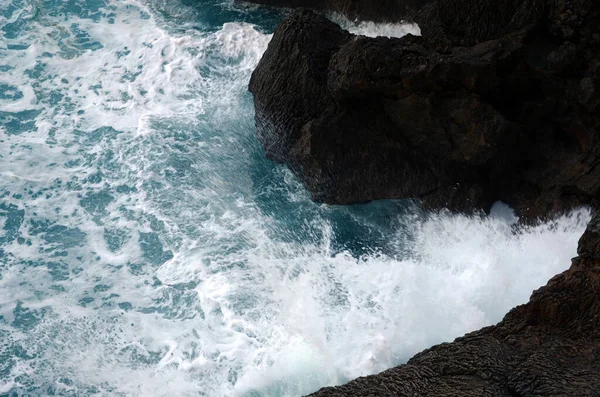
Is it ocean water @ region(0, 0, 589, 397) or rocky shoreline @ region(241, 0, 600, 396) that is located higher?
rocky shoreline @ region(241, 0, 600, 396)

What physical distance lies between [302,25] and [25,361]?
6.04m

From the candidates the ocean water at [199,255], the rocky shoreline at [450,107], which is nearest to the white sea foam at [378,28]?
the ocean water at [199,255]

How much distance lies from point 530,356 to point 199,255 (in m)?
5.27

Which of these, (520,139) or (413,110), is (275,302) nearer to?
(413,110)

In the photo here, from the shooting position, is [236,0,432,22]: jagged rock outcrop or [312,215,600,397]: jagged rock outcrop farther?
[236,0,432,22]: jagged rock outcrop

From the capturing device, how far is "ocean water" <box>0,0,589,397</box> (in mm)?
9672

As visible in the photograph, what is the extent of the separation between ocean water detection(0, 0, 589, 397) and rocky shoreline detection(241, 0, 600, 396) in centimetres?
40

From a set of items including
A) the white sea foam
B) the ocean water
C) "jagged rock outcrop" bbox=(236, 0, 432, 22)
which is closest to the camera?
the ocean water

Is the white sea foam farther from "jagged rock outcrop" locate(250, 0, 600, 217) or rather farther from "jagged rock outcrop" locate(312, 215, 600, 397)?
"jagged rock outcrop" locate(312, 215, 600, 397)

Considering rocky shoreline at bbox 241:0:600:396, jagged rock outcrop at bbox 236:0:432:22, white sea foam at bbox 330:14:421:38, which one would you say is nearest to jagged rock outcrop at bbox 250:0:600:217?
rocky shoreline at bbox 241:0:600:396

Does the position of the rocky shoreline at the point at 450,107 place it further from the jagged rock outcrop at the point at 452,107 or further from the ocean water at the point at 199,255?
the ocean water at the point at 199,255

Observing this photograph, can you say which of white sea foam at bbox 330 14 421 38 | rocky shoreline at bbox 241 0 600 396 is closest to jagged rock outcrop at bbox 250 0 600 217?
rocky shoreline at bbox 241 0 600 396

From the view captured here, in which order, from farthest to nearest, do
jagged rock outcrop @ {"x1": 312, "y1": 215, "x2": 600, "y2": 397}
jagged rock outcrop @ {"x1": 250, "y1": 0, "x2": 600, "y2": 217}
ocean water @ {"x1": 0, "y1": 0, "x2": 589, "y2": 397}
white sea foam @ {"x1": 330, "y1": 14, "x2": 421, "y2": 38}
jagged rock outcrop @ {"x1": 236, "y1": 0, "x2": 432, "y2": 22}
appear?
white sea foam @ {"x1": 330, "y1": 14, "x2": 421, "y2": 38} → jagged rock outcrop @ {"x1": 236, "y1": 0, "x2": 432, "y2": 22} → jagged rock outcrop @ {"x1": 250, "y1": 0, "x2": 600, "y2": 217} → ocean water @ {"x1": 0, "y1": 0, "x2": 589, "y2": 397} → jagged rock outcrop @ {"x1": 312, "y1": 215, "x2": 600, "y2": 397}

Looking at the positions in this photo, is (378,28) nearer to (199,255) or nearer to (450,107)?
(450,107)
